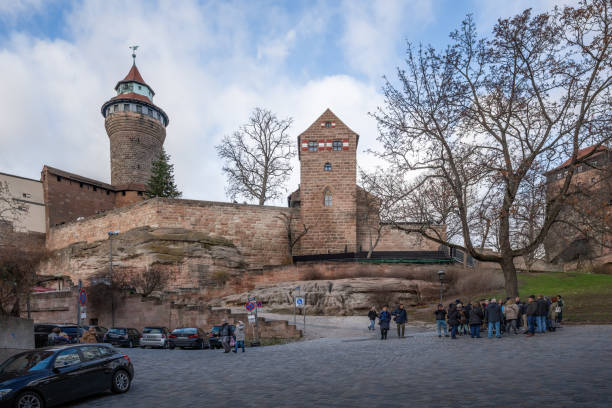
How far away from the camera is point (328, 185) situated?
142 ft

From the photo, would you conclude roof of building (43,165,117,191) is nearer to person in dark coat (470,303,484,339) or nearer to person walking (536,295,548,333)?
person in dark coat (470,303,484,339)

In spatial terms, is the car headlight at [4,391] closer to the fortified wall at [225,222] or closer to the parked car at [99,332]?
the parked car at [99,332]

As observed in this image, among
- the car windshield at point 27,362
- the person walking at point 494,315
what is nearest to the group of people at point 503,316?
the person walking at point 494,315

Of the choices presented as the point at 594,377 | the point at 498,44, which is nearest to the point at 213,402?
the point at 594,377

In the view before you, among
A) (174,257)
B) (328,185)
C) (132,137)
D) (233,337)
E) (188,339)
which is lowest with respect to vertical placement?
(188,339)

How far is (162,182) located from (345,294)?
1239 inches

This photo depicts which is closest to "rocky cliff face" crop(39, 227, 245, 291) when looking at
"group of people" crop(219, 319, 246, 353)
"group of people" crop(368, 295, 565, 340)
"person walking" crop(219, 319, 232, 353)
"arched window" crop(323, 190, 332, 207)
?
"arched window" crop(323, 190, 332, 207)

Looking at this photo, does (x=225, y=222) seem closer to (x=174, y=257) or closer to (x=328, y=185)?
(x=174, y=257)

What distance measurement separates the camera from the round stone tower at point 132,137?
199ft

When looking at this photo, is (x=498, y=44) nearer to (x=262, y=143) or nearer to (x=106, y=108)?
(x=262, y=143)

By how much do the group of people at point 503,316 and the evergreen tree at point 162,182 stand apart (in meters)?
40.9

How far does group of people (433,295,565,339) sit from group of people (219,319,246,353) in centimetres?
735

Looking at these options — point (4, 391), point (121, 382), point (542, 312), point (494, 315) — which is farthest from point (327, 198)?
point (4, 391)

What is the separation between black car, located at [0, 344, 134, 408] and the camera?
862 centimetres
